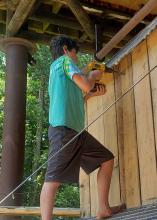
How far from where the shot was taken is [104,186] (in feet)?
11.6

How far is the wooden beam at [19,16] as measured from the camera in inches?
208

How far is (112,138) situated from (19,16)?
2307 millimetres

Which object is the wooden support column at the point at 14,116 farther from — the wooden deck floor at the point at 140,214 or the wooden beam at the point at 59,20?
the wooden deck floor at the point at 140,214

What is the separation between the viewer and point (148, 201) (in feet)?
10.9

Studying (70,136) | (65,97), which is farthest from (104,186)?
(65,97)

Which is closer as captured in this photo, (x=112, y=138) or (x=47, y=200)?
(x=47, y=200)

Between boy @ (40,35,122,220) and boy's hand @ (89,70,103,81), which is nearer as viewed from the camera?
boy @ (40,35,122,220)

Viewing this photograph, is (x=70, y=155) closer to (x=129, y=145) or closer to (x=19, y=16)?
(x=129, y=145)

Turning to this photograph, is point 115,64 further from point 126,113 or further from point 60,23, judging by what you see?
point 60,23

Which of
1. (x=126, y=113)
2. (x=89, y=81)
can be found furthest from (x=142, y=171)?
(x=89, y=81)

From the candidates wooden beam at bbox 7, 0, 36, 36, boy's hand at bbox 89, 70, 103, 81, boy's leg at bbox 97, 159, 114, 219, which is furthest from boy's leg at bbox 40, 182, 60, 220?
wooden beam at bbox 7, 0, 36, 36

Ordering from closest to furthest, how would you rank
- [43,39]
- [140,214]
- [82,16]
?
[140,214], [82,16], [43,39]

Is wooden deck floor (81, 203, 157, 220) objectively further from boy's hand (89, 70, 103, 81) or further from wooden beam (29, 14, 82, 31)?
wooden beam (29, 14, 82, 31)

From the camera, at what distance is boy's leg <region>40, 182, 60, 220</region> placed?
3219 mm
